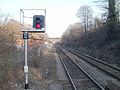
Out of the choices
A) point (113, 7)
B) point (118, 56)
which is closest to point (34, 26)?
point (118, 56)

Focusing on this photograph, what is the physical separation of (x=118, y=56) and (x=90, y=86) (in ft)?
65.2

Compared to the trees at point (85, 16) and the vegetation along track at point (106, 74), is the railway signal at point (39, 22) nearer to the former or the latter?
the vegetation along track at point (106, 74)

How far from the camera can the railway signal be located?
14.6m

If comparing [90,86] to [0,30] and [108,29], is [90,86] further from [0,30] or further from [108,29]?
[108,29]

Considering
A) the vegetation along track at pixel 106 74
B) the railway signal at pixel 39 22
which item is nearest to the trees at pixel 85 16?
the vegetation along track at pixel 106 74

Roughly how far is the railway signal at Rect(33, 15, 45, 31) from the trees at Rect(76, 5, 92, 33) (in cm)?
6264

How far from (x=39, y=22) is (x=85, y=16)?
64662 mm

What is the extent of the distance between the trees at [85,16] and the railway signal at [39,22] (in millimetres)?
62640

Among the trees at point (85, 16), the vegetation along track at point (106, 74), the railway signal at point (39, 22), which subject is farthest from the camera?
the trees at point (85, 16)

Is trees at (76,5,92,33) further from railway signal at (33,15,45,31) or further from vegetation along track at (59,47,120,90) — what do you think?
railway signal at (33,15,45,31)

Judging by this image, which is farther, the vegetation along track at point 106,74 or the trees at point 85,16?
the trees at point 85,16

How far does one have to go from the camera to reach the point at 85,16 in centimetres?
7850

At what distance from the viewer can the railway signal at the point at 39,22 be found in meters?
14.6

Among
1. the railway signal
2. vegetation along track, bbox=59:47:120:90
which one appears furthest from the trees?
the railway signal
